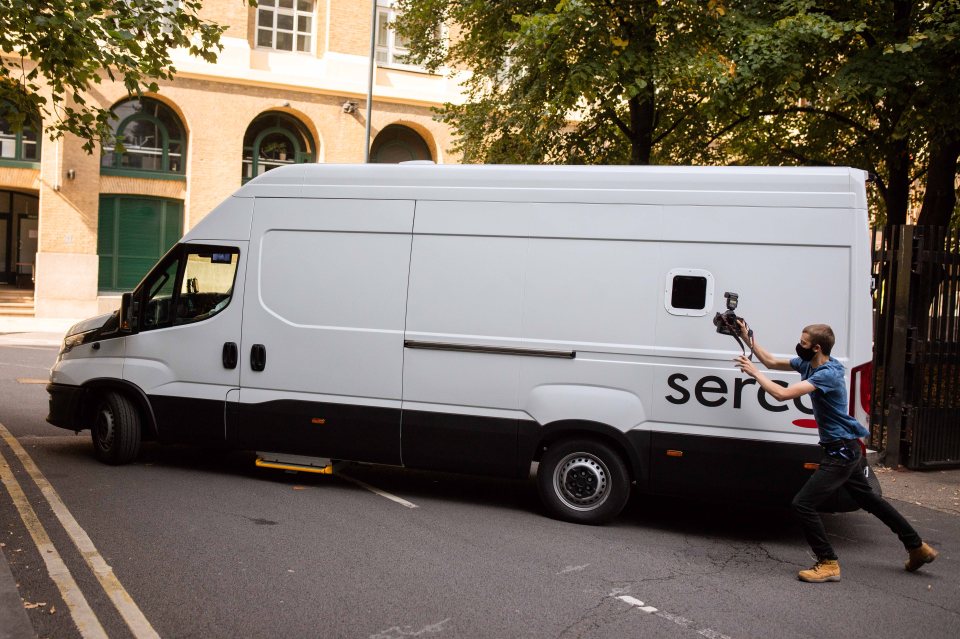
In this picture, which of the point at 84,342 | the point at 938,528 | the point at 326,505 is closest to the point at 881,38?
the point at 938,528

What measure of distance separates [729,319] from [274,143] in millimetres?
26543

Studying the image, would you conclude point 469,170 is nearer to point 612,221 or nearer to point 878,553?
point 612,221

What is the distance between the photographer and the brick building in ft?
90.9

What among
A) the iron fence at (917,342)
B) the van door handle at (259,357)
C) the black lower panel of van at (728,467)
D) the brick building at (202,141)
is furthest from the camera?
the brick building at (202,141)

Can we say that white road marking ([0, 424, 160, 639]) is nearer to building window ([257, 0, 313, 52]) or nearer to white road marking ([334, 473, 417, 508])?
white road marking ([334, 473, 417, 508])

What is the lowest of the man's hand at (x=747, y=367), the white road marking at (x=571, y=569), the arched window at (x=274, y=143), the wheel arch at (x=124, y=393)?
the white road marking at (x=571, y=569)

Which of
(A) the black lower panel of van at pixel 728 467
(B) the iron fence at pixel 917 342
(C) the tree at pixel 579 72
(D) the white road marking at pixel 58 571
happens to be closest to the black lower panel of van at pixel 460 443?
(A) the black lower panel of van at pixel 728 467

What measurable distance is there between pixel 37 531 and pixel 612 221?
467cm

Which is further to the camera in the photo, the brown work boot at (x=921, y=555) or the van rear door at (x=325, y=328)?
the van rear door at (x=325, y=328)

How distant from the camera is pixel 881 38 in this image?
12656 millimetres

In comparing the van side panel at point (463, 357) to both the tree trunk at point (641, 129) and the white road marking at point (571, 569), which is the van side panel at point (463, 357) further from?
the tree trunk at point (641, 129)

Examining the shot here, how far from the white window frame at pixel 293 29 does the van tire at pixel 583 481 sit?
25535 mm

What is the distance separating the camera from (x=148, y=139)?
29.0 metres

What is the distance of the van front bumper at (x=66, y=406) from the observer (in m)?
8.95
